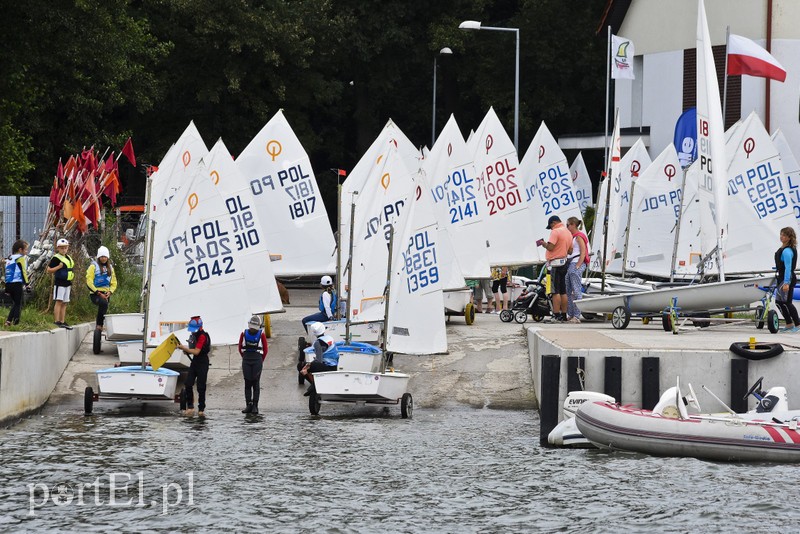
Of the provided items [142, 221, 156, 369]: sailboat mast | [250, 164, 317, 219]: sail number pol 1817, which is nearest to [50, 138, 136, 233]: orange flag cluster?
[250, 164, 317, 219]: sail number pol 1817

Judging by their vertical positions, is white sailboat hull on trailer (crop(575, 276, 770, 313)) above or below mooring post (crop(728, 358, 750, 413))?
above

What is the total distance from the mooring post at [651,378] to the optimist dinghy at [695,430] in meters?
1.06

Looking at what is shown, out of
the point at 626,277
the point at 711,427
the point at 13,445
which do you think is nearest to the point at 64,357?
the point at 13,445

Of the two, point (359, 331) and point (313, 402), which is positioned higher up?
point (359, 331)

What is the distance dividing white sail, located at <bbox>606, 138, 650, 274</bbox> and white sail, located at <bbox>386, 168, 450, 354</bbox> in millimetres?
7190

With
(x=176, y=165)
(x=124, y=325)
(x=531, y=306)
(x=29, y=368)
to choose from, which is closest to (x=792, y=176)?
(x=531, y=306)

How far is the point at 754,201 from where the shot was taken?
1161 inches

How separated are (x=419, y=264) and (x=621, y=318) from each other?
3845 millimetres

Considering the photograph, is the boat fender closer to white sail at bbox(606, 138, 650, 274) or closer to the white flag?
white sail at bbox(606, 138, 650, 274)

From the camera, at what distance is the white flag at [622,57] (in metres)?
44.0

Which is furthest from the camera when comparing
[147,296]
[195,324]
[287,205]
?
[287,205]

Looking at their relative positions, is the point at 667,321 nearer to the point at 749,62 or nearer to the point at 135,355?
the point at 135,355

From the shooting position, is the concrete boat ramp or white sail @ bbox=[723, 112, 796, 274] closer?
the concrete boat ramp

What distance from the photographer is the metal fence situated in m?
30.6
